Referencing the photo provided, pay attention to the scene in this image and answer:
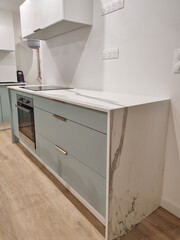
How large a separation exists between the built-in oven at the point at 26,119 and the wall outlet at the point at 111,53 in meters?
0.88

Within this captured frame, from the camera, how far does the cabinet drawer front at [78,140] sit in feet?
3.65

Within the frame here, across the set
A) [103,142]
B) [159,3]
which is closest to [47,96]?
[103,142]

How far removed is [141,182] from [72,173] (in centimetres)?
51

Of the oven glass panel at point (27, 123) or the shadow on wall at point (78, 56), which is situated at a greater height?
the shadow on wall at point (78, 56)

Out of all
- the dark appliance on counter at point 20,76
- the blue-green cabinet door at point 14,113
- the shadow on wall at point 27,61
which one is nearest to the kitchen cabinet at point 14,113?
the blue-green cabinet door at point 14,113

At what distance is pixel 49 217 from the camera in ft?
4.55

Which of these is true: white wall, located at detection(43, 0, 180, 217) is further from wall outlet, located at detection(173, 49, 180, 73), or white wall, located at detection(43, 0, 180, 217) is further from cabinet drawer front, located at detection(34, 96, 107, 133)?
cabinet drawer front, located at detection(34, 96, 107, 133)

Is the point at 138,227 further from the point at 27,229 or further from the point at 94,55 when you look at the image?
the point at 94,55

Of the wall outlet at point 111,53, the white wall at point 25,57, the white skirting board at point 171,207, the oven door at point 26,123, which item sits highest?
the white wall at point 25,57

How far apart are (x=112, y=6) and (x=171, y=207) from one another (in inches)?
66.2

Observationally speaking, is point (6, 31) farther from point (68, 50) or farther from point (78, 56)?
point (78, 56)

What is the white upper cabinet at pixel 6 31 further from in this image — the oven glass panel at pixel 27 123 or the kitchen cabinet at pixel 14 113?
the oven glass panel at pixel 27 123

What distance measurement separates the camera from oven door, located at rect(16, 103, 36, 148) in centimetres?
208

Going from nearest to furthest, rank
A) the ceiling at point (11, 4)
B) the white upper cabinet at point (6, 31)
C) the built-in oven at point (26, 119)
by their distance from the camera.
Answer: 1. the built-in oven at point (26, 119)
2. the ceiling at point (11, 4)
3. the white upper cabinet at point (6, 31)
